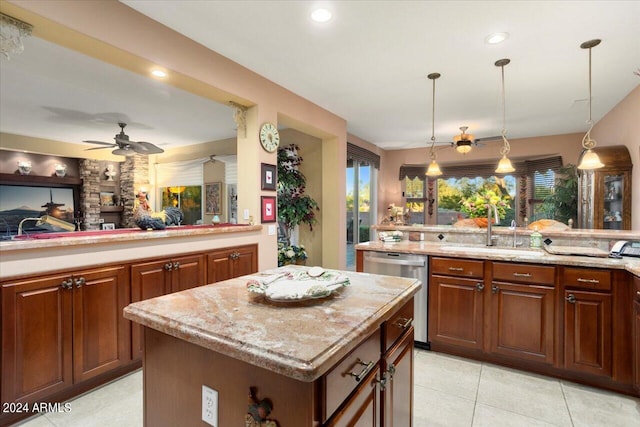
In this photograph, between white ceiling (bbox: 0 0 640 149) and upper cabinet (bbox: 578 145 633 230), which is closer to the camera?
white ceiling (bbox: 0 0 640 149)

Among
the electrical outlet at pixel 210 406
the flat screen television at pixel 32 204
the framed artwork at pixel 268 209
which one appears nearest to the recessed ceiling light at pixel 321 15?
the framed artwork at pixel 268 209

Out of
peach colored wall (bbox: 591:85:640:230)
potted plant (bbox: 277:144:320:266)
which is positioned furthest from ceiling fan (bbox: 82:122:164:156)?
peach colored wall (bbox: 591:85:640:230)

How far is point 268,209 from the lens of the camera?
3420 millimetres

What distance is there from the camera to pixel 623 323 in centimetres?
209

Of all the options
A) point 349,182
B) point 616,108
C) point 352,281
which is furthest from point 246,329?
point 616,108

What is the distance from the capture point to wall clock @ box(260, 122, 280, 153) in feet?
10.7

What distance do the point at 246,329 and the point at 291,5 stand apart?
2234mm

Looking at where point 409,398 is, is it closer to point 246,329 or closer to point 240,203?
point 246,329

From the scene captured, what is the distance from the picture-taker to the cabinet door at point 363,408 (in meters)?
0.87

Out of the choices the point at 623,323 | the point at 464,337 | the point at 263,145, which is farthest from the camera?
the point at 263,145

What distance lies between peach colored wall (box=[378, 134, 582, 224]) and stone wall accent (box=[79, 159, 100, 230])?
6.51 meters

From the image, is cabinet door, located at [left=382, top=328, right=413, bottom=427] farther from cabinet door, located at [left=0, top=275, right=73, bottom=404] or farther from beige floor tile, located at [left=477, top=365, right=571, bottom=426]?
cabinet door, located at [left=0, top=275, right=73, bottom=404]

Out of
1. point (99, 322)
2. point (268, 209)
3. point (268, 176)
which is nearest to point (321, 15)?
point (268, 176)

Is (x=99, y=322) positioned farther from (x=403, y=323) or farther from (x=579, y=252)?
(x=579, y=252)
